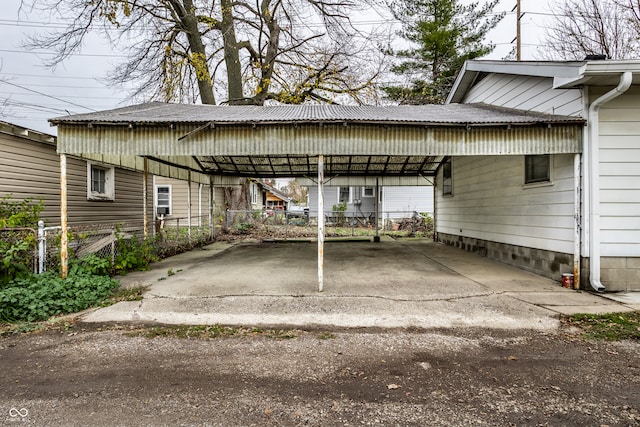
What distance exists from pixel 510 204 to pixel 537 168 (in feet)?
3.48

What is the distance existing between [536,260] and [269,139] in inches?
230

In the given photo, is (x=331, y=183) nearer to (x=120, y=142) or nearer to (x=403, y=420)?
(x=120, y=142)

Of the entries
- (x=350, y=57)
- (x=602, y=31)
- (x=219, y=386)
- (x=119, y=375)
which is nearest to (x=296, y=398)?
(x=219, y=386)

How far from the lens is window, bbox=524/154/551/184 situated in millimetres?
6453

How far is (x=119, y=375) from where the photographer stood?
2914mm

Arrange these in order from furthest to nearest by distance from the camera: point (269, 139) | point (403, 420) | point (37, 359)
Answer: point (269, 139), point (37, 359), point (403, 420)

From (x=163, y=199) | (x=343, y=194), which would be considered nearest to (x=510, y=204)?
(x=343, y=194)

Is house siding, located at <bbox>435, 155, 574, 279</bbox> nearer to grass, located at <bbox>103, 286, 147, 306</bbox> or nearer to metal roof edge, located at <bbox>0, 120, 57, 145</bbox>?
grass, located at <bbox>103, 286, 147, 306</bbox>

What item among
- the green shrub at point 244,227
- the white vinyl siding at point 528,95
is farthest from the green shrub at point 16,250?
the green shrub at point 244,227

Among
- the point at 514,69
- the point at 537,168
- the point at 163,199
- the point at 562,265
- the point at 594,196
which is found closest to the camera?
the point at 594,196

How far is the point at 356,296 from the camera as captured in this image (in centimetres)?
530

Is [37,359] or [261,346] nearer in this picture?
[37,359]

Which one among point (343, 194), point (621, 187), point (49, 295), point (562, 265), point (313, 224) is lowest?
point (49, 295)

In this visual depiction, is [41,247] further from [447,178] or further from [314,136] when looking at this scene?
[447,178]
